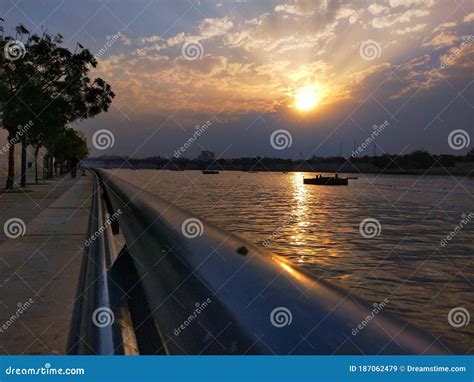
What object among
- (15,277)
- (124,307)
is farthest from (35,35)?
(124,307)

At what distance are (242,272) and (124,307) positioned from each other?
2390 millimetres

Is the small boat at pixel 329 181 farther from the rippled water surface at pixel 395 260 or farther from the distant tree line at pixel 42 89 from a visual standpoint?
the distant tree line at pixel 42 89

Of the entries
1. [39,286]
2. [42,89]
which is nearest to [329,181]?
[42,89]

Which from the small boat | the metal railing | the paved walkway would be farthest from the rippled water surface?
the small boat

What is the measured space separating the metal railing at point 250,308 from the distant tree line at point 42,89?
21970 mm

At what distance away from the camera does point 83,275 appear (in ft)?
20.0

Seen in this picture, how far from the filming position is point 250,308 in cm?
137

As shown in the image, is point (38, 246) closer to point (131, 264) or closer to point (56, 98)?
point (131, 264)

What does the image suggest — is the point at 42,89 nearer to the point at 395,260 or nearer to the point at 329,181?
the point at 395,260

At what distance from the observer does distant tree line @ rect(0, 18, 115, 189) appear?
22969 mm

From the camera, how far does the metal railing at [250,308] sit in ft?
3.83

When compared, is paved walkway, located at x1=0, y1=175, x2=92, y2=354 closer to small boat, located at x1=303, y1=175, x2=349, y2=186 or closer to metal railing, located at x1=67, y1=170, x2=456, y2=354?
metal railing, located at x1=67, y1=170, x2=456, y2=354

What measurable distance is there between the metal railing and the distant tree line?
865 inches

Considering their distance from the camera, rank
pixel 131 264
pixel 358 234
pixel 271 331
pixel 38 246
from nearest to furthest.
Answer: pixel 271 331
pixel 131 264
pixel 38 246
pixel 358 234
